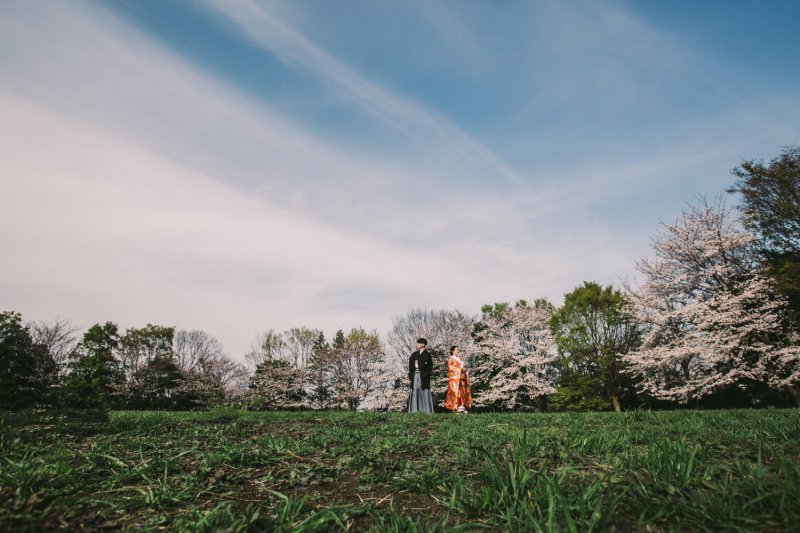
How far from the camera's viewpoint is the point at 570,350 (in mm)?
24625

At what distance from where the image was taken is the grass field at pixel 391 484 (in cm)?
167

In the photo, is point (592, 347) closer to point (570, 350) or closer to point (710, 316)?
point (570, 350)

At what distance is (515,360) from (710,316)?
11894 mm

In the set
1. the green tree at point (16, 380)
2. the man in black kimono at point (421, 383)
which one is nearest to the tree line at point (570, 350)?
the green tree at point (16, 380)

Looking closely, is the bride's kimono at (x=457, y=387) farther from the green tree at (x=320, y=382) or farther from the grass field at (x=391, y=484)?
the green tree at (x=320, y=382)

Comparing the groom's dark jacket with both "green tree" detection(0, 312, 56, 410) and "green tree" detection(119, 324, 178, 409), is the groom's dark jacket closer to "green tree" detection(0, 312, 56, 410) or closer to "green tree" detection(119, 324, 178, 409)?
"green tree" detection(0, 312, 56, 410)

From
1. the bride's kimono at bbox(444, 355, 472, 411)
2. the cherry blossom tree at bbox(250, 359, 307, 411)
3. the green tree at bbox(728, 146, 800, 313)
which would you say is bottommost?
the cherry blossom tree at bbox(250, 359, 307, 411)

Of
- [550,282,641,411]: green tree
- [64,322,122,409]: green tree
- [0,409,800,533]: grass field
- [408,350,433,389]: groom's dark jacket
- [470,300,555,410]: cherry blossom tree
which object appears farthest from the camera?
[64,322,122,409]: green tree

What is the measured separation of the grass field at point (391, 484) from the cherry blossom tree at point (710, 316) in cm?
1658

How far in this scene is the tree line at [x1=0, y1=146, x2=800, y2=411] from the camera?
15.5 m

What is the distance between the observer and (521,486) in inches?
79.3

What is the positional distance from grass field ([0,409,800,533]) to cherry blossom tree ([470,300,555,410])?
2308 cm

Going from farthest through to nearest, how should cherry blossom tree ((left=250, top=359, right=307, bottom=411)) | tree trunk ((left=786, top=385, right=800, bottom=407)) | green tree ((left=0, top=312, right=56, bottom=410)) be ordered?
cherry blossom tree ((left=250, top=359, right=307, bottom=411)) → tree trunk ((left=786, top=385, right=800, bottom=407)) → green tree ((left=0, top=312, right=56, bottom=410))

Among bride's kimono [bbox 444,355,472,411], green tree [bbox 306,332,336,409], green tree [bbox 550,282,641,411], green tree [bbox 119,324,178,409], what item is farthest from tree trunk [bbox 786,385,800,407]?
green tree [bbox 119,324,178,409]
